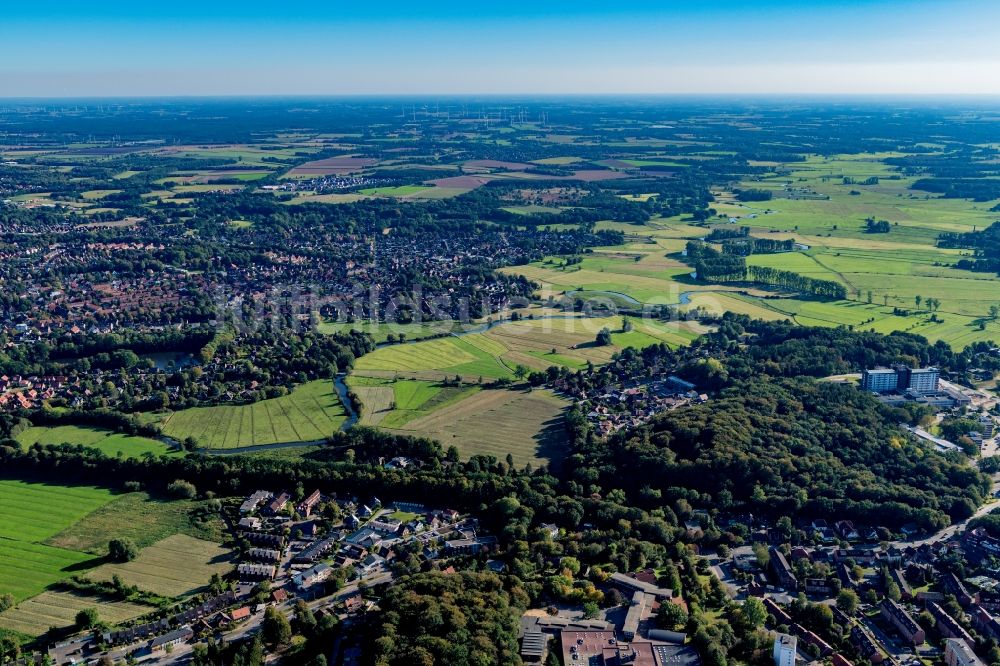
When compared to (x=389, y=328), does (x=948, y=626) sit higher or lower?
lower

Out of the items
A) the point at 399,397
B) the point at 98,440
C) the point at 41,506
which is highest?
the point at 399,397

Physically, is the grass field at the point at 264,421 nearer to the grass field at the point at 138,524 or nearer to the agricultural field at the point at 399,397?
the agricultural field at the point at 399,397

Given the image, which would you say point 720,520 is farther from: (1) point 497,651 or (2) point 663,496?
(1) point 497,651

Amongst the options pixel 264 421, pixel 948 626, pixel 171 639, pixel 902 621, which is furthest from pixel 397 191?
pixel 948 626

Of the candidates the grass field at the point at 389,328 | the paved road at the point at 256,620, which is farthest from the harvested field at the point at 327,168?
the paved road at the point at 256,620

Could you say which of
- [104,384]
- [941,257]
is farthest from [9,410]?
[941,257]

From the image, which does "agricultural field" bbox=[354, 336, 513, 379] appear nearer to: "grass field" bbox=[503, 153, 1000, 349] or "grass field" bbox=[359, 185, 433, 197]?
"grass field" bbox=[503, 153, 1000, 349]

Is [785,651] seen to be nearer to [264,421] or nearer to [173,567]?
[173,567]
